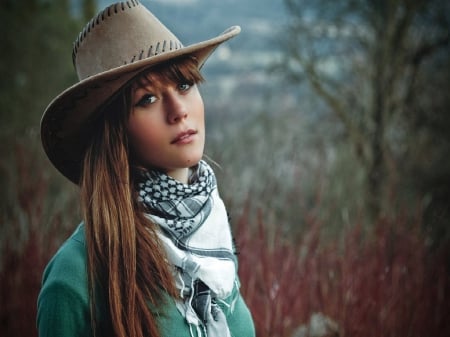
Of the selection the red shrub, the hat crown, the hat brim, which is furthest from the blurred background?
the hat brim

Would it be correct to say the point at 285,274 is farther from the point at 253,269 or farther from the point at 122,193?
the point at 122,193

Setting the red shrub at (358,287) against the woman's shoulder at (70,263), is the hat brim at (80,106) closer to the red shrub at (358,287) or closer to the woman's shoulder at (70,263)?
the woman's shoulder at (70,263)

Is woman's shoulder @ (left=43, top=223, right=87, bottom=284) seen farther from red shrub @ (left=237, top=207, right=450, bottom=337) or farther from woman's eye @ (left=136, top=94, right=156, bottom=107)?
red shrub @ (left=237, top=207, right=450, bottom=337)

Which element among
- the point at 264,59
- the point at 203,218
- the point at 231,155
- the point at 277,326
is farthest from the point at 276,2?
the point at 203,218

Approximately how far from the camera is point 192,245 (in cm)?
143

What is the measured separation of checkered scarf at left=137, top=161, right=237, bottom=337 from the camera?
1.38 m

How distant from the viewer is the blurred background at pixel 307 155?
285 centimetres

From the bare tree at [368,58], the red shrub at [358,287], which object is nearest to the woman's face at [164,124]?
the red shrub at [358,287]

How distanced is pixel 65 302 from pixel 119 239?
209 mm

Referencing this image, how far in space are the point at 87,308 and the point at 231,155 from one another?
688cm

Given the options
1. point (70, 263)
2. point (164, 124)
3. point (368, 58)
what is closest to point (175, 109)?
point (164, 124)

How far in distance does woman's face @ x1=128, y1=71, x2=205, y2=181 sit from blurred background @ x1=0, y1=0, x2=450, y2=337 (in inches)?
43.7

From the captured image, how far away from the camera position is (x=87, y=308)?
4.15ft

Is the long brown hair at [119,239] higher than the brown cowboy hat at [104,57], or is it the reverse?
the brown cowboy hat at [104,57]
